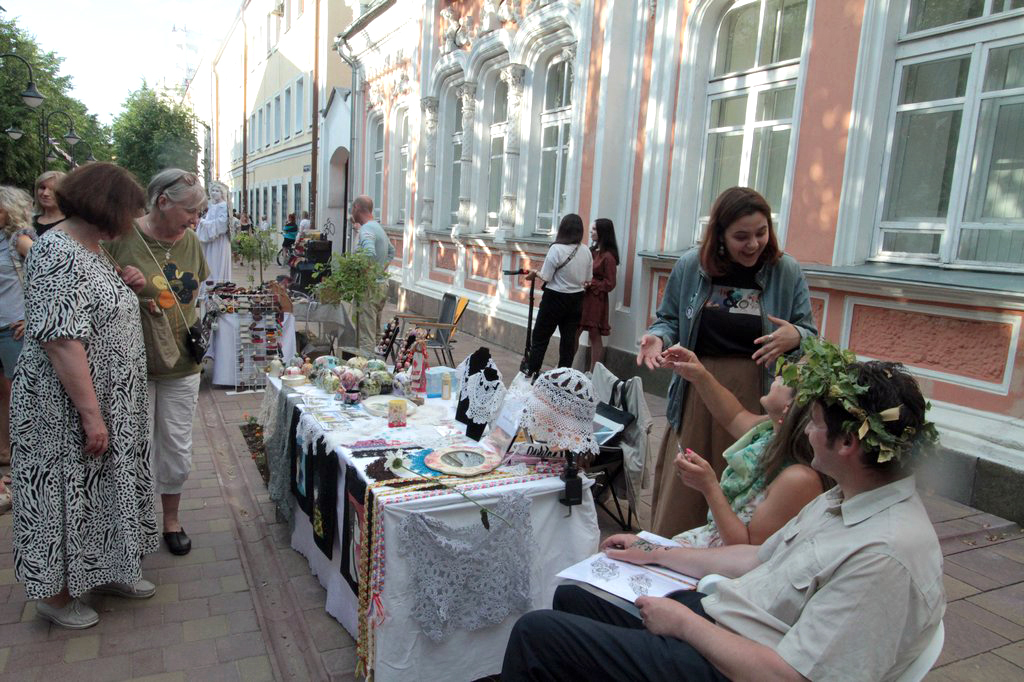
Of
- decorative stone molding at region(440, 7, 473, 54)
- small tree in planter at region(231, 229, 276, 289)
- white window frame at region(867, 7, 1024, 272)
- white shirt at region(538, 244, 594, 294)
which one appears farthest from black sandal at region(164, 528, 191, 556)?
decorative stone molding at region(440, 7, 473, 54)

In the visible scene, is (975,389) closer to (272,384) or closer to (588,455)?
(588,455)

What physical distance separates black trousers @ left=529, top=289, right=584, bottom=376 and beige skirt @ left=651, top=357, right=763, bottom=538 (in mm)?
4184

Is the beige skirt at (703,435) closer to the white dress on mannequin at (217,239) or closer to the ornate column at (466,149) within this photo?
the white dress on mannequin at (217,239)

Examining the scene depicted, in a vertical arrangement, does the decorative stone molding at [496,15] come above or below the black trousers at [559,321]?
above

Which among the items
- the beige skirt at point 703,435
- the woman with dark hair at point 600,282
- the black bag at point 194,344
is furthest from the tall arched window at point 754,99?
the black bag at point 194,344

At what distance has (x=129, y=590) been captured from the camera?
9.51 ft

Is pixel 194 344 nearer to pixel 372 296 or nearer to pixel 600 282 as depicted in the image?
pixel 372 296

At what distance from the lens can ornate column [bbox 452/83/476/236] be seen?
10.7 meters

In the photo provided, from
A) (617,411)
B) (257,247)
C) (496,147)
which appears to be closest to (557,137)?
(496,147)

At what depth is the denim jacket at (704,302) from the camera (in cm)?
256

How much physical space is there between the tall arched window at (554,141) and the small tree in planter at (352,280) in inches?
129

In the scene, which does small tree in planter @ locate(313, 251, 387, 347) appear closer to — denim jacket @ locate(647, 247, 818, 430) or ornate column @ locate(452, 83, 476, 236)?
denim jacket @ locate(647, 247, 818, 430)

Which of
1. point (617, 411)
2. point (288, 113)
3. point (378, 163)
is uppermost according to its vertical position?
point (288, 113)

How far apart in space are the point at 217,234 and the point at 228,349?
1.17 m
